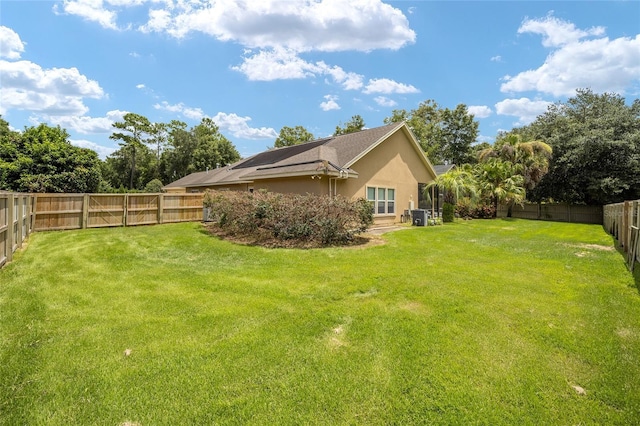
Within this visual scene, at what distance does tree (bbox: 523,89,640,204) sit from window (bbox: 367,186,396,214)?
15481 millimetres

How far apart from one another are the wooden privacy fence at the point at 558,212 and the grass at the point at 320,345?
73.9ft

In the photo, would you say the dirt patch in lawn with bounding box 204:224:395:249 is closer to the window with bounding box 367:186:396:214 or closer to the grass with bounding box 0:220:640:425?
the grass with bounding box 0:220:640:425

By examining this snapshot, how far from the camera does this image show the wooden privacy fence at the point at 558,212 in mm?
23894

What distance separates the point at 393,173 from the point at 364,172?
8.41 ft

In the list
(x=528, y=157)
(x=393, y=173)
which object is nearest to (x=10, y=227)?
(x=393, y=173)

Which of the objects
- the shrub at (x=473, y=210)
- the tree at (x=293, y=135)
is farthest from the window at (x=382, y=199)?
the tree at (x=293, y=135)

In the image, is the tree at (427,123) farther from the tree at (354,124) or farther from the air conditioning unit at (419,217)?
the air conditioning unit at (419,217)

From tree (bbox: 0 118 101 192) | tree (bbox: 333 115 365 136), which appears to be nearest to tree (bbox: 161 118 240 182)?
tree (bbox: 333 115 365 136)

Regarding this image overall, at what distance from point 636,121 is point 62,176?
3933 centimetres

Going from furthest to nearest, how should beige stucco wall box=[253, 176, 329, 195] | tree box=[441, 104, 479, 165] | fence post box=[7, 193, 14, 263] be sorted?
tree box=[441, 104, 479, 165] → beige stucco wall box=[253, 176, 329, 195] → fence post box=[7, 193, 14, 263]

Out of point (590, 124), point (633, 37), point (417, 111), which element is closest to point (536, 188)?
point (590, 124)

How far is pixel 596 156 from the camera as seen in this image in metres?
22.1

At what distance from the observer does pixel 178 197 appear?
16.9 metres

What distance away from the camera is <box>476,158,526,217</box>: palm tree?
73.8 ft
